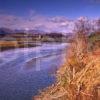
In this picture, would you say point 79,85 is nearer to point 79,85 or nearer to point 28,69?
point 79,85

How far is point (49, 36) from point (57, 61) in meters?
0.62

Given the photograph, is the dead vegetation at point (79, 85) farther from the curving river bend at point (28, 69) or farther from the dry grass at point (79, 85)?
the curving river bend at point (28, 69)

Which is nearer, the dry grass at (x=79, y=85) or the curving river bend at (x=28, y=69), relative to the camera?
the dry grass at (x=79, y=85)

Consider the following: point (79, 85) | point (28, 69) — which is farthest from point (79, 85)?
point (28, 69)

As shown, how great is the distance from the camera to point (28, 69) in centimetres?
896

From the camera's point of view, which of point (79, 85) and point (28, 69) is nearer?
point (79, 85)

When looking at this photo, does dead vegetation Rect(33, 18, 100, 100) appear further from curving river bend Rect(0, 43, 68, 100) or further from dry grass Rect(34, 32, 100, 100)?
curving river bend Rect(0, 43, 68, 100)

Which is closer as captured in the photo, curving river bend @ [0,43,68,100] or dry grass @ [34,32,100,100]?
dry grass @ [34,32,100,100]

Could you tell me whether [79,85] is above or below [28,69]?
above

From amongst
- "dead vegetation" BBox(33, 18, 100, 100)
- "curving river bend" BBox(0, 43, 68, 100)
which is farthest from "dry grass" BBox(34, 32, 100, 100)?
"curving river bend" BBox(0, 43, 68, 100)

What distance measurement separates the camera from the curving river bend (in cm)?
727

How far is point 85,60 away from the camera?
21.7 ft

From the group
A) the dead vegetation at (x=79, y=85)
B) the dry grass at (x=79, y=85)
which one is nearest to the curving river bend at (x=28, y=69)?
the dead vegetation at (x=79, y=85)

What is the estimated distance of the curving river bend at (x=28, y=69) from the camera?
23.8ft
